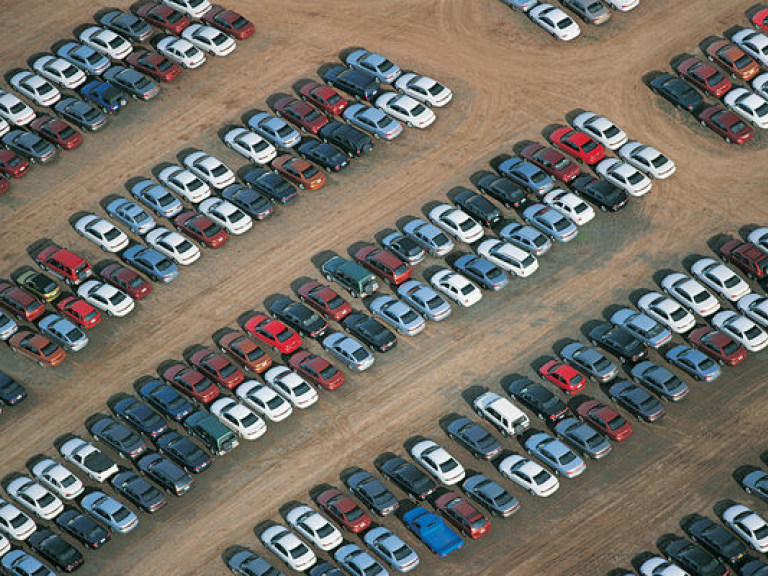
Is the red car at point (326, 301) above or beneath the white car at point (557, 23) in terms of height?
beneath

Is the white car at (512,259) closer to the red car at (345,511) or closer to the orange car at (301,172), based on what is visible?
the orange car at (301,172)

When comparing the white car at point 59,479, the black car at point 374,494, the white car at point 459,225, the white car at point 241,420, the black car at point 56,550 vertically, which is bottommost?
the black car at point 56,550

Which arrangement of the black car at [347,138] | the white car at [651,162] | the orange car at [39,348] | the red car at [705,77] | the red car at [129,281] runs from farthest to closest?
the red car at [705,77]
the black car at [347,138]
the white car at [651,162]
the red car at [129,281]
the orange car at [39,348]

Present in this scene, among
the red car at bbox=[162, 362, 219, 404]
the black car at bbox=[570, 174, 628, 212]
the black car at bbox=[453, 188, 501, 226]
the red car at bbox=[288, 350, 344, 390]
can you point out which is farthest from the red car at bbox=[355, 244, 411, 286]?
the red car at bbox=[162, 362, 219, 404]

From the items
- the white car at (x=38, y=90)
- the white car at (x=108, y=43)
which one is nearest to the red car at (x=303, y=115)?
the white car at (x=108, y=43)

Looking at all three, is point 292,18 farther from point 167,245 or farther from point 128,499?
point 128,499

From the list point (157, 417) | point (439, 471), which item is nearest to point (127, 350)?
point (157, 417)

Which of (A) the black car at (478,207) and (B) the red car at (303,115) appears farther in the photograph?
(B) the red car at (303,115)
